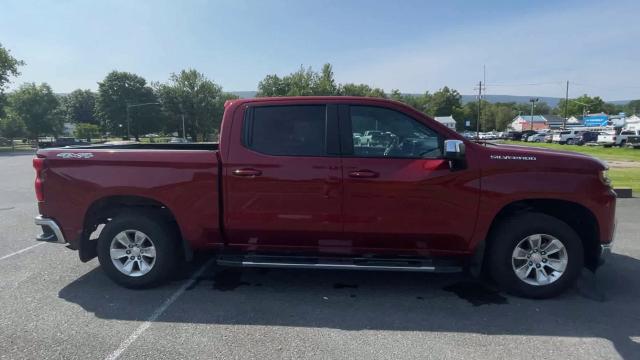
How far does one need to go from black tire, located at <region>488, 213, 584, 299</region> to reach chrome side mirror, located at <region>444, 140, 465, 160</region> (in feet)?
3.13

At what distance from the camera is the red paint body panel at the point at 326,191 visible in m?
4.19

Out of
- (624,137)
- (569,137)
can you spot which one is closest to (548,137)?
(569,137)

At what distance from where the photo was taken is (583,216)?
439 cm

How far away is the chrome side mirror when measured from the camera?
396 cm

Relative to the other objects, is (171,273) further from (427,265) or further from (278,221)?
(427,265)

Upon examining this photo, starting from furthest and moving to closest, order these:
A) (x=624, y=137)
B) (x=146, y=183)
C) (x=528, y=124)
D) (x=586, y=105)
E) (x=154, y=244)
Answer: (x=586, y=105)
(x=528, y=124)
(x=624, y=137)
(x=154, y=244)
(x=146, y=183)

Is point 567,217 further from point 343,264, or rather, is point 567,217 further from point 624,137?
point 624,137

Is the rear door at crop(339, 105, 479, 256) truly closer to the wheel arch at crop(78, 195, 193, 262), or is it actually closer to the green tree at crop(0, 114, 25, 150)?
the wheel arch at crop(78, 195, 193, 262)

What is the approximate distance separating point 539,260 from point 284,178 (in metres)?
2.77

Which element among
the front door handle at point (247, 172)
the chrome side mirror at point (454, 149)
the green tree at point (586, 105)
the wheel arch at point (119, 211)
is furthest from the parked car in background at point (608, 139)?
the green tree at point (586, 105)

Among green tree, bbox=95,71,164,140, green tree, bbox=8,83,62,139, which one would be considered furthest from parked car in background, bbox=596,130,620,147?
green tree, bbox=8,83,62,139

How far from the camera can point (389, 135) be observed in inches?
173

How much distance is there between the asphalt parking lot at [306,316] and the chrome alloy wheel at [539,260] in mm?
263

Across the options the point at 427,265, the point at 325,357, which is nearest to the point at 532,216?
the point at 427,265
